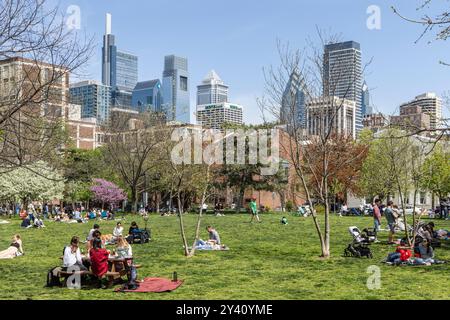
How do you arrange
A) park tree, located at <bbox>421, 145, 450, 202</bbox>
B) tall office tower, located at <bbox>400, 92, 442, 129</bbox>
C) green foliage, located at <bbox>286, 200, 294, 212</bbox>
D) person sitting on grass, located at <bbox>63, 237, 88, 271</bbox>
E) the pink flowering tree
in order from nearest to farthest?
tall office tower, located at <bbox>400, 92, 442, 129</bbox> < person sitting on grass, located at <bbox>63, 237, 88, 271</bbox> < park tree, located at <bbox>421, 145, 450, 202</bbox> < green foliage, located at <bbox>286, 200, 294, 212</bbox> < the pink flowering tree

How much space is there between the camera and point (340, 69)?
62.2ft

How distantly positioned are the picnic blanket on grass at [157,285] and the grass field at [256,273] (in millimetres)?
281

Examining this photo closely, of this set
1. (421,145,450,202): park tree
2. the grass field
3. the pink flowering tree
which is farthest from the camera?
the pink flowering tree

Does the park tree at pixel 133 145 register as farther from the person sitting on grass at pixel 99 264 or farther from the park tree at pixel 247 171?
the person sitting on grass at pixel 99 264

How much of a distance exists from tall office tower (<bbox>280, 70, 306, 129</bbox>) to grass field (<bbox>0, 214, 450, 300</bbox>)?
4.84 m

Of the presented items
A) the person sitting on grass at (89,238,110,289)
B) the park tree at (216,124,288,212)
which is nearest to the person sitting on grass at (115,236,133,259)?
the person sitting on grass at (89,238,110,289)

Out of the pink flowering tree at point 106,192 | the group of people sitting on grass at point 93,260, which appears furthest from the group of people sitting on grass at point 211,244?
the pink flowering tree at point 106,192

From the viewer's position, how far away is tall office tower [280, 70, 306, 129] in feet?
63.3

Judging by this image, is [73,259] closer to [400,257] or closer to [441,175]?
[400,257]

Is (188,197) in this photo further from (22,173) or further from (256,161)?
(22,173)

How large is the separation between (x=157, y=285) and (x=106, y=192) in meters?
52.6

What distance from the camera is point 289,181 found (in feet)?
200

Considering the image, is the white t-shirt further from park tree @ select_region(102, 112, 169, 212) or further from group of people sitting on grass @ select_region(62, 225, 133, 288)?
park tree @ select_region(102, 112, 169, 212)
